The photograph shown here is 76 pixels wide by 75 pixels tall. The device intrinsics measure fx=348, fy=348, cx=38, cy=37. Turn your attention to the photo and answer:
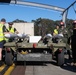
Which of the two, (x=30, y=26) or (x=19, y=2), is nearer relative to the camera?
(x=30, y=26)

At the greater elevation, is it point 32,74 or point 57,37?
point 57,37

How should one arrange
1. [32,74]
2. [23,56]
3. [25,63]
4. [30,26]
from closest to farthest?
[32,74] < [23,56] < [25,63] < [30,26]

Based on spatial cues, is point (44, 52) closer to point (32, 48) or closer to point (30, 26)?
point (32, 48)

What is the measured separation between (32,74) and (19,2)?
15.5 metres

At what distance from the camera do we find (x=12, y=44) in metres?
14.6

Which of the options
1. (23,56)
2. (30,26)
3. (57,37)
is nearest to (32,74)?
(23,56)

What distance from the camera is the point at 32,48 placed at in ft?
47.9

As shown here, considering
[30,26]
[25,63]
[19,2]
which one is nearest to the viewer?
[25,63]

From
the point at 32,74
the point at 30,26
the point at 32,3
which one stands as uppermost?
the point at 32,3

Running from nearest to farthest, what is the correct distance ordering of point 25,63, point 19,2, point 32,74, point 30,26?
point 32,74 < point 25,63 < point 30,26 < point 19,2

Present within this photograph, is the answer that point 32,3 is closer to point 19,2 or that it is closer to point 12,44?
point 19,2

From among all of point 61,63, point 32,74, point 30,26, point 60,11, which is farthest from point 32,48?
point 60,11

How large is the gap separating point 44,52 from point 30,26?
10.4 meters

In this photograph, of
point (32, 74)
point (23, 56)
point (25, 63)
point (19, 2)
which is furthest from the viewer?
point (19, 2)
